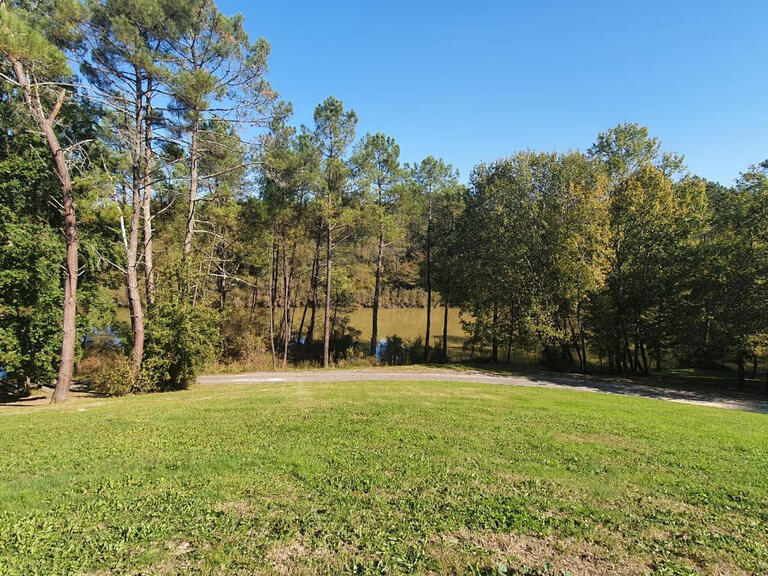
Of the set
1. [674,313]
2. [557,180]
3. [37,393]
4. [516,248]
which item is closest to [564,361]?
[674,313]

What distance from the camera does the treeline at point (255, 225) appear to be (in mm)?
11820

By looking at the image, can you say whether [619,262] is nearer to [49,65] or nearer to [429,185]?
[429,185]

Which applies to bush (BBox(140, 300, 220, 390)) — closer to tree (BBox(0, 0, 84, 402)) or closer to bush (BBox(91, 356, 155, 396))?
bush (BBox(91, 356, 155, 396))

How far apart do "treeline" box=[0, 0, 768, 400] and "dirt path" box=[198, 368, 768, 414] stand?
238 centimetres

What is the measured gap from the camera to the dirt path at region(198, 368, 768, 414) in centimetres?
1416

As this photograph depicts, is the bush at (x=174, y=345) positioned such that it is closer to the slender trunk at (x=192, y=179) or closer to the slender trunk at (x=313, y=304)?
the slender trunk at (x=192, y=179)

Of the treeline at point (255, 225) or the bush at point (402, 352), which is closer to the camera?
the treeline at point (255, 225)

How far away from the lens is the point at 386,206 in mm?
24078

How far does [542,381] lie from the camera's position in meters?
16.7

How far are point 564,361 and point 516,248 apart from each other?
24.5ft

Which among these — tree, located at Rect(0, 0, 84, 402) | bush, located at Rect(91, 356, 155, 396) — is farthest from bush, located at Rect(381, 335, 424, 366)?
tree, located at Rect(0, 0, 84, 402)

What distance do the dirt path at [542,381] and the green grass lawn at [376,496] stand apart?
755cm

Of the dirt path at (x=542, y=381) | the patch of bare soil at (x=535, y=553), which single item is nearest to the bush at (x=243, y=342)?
the dirt path at (x=542, y=381)

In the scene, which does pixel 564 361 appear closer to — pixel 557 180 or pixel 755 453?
pixel 557 180
